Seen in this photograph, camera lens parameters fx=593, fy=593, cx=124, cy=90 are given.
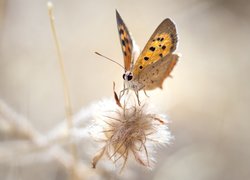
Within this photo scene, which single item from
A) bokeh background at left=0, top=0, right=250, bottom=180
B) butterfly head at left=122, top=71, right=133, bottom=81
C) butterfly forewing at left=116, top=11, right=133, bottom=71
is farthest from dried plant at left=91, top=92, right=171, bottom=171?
bokeh background at left=0, top=0, right=250, bottom=180

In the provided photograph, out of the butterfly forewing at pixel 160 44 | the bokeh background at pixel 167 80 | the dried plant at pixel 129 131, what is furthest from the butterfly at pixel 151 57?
Answer: the bokeh background at pixel 167 80

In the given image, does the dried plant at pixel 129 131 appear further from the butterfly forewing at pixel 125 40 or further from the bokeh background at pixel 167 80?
the bokeh background at pixel 167 80

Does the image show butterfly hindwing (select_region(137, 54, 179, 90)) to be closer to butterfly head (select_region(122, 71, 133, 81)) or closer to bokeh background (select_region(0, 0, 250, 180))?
butterfly head (select_region(122, 71, 133, 81))

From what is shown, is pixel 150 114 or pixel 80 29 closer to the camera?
pixel 150 114

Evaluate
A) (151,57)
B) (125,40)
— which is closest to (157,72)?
(151,57)

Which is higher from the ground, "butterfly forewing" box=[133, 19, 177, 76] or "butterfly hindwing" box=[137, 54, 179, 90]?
"butterfly forewing" box=[133, 19, 177, 76]

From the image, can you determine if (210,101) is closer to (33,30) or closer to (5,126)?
(33,30)

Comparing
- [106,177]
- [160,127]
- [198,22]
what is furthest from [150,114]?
[198,22]
